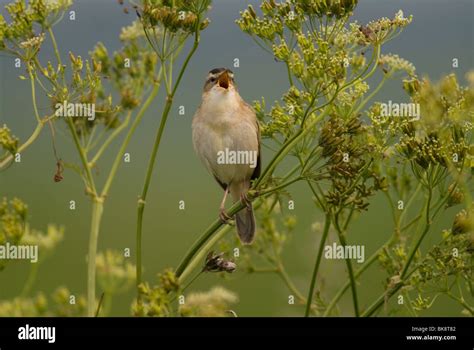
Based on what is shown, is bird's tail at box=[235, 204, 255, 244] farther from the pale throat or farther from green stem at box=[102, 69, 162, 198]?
green stem at box=[102, 69, 162, 198]

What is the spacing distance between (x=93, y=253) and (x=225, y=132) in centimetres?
151

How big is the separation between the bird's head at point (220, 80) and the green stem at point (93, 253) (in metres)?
1.22

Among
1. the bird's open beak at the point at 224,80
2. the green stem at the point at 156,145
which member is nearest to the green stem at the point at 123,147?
the green stem at the point at 156,145

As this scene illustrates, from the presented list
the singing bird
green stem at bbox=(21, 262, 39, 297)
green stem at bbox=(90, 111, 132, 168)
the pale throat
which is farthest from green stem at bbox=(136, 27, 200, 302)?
the pale throat

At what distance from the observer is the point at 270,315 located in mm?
4551

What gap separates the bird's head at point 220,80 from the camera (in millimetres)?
4867

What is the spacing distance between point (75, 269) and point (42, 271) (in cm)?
23

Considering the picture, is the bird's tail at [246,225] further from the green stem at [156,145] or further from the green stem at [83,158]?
the green stem at [83,158]

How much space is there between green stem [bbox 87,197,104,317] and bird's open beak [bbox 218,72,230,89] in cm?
122

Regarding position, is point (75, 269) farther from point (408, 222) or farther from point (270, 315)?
point (408, 222)

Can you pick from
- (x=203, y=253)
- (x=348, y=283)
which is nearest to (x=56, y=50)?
(x=203, y=253)

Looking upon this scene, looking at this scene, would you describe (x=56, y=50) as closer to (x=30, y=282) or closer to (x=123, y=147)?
(x=123, y=147)

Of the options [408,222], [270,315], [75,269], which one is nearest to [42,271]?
[75,269]

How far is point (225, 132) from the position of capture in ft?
17.0
